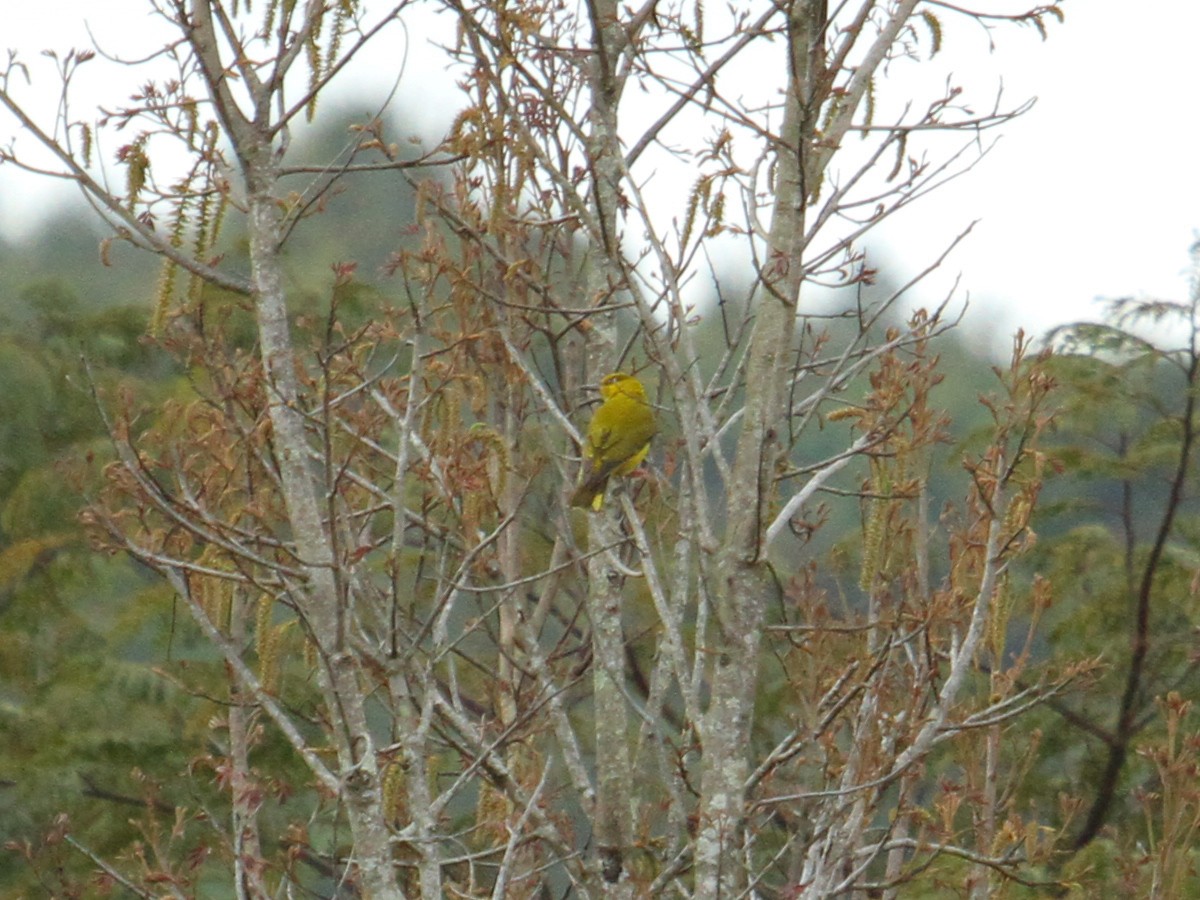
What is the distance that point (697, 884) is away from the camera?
3.70 metres

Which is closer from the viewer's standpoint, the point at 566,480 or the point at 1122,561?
the point at 566,480

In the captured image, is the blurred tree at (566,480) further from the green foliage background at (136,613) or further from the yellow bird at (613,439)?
the green foliage background at (136,613)

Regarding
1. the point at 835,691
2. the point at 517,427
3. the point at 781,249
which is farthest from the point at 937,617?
the point at 517,427

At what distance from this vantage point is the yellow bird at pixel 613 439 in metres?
5.39

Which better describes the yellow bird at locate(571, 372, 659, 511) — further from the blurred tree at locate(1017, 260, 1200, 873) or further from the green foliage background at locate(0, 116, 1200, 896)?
the blurred tree at locate(1017, 260, 1200, 873)

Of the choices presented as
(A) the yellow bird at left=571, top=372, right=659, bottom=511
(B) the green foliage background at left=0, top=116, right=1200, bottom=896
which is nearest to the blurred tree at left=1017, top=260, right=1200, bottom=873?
(B) the green foliage background at left=0, top=116, right=1200, bottom=896

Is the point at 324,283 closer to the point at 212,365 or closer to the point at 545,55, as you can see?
the point at 545,55

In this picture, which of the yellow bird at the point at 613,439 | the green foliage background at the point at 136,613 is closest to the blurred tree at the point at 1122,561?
the green foliage background at the point at 136,613

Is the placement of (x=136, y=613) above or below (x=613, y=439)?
below

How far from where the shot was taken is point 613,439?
18.4 feet

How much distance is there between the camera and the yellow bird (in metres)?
5.39

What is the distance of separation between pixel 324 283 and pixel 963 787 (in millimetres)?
7422

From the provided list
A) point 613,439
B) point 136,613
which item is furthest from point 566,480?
point 136,613

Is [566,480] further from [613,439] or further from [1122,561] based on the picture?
[1122,561]
